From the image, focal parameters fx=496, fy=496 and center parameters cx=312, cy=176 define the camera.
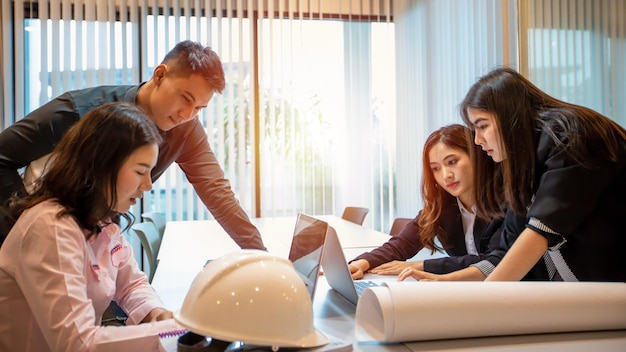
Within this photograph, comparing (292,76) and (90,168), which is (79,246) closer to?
(90,168)

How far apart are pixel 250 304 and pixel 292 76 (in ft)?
12.3

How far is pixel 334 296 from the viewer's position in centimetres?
128

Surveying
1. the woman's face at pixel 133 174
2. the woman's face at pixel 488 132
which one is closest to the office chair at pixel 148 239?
the woman's face at pixel 133 174

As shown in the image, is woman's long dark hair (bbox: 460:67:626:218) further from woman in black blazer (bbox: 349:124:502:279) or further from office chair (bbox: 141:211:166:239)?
office chair (bbox: 141:211:166:239)

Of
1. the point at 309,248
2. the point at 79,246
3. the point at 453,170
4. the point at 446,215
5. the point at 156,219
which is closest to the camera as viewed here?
the point at 79,246

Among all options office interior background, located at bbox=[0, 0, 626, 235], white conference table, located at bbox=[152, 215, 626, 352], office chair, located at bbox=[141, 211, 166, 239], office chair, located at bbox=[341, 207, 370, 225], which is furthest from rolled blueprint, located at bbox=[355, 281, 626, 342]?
office interior background, located at bbox=[0, 0, 626, 235]

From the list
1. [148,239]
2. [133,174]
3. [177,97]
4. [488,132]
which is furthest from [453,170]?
[148,239]

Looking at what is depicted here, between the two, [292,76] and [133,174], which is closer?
[133,174]

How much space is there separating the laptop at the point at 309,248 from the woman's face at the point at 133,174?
39 centimetres

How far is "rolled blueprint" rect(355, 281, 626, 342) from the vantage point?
866 mm

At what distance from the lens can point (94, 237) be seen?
3.60 ft

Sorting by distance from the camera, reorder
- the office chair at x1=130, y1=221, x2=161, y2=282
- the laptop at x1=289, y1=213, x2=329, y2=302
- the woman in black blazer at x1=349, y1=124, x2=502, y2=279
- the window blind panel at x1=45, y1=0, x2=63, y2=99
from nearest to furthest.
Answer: the laptop at x1=289, y1=213, x2=329, y2=302, the woman in black blazer at x1=349, y1=124, x2=502, y2=279, the office chair at x1=130, y1=221, x2=161, y2=282, the window blind panel at x1=45, y1=0, x2=63, y2=99

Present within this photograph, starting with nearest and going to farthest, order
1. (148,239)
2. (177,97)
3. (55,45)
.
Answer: (177,97) → (148,239) → (55,45)

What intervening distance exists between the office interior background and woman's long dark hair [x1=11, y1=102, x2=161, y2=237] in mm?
2989
